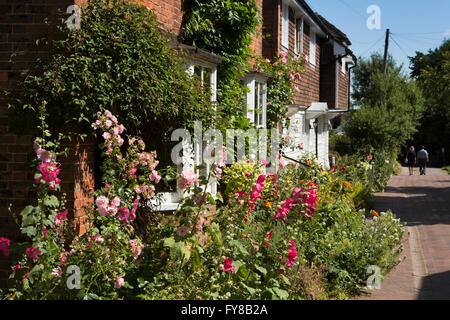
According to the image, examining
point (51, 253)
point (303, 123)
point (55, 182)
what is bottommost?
point (51, 253)

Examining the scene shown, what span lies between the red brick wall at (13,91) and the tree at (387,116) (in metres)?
20.2

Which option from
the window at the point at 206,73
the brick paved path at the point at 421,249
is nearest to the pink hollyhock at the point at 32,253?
the brick paved path at the point at 421,249

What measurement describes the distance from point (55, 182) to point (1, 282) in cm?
210

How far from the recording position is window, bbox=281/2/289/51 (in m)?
16.0

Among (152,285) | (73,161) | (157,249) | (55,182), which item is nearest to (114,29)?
(73,161)

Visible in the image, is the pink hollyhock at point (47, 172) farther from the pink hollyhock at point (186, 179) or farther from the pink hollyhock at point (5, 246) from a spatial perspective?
the pink hollyhock at point (186, 179)

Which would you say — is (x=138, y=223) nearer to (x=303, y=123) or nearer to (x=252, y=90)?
(x=252, y=90)

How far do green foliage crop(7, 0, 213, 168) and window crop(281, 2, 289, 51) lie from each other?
9.94 meters

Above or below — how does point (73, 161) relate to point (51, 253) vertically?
above

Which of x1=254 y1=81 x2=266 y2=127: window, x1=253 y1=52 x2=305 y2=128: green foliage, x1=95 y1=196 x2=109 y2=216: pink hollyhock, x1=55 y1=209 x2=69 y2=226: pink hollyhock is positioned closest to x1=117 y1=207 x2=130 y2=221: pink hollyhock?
x1=95 y1=196 x2=109 y2=216: pink hollyhock

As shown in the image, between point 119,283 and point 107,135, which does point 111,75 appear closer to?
point 107,135

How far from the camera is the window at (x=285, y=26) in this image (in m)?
16.0

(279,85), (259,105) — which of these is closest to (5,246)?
(259,105)

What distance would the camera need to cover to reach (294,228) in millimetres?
6539
